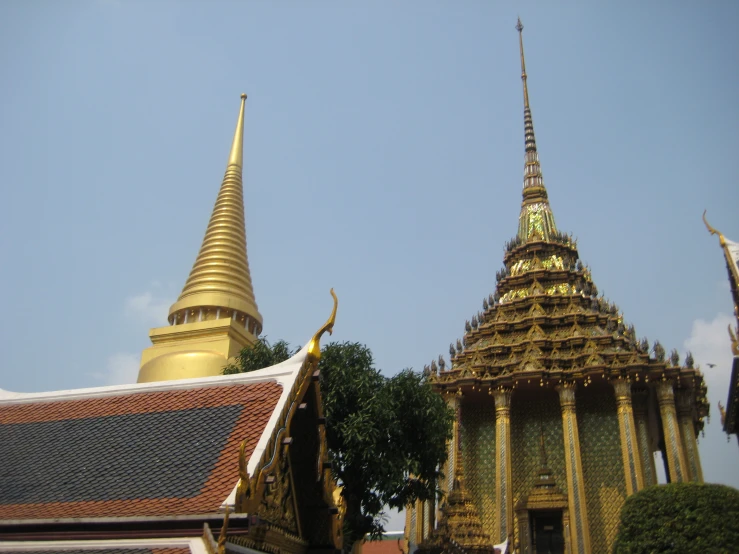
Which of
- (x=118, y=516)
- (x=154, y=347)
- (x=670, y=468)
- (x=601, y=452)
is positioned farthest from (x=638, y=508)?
(x=154, y=347)

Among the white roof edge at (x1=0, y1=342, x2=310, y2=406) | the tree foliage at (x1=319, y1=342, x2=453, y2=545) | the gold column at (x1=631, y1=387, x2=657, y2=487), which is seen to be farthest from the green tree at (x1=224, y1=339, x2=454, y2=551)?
the gold column at (x1=631, y1=387, x2=657, y2=487)

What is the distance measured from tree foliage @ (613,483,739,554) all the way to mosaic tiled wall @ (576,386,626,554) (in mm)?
8036

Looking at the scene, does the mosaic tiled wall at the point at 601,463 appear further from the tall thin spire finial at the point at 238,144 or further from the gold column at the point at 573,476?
the tall thin spire finial at the point at 238,144

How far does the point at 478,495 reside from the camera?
2572 centimetres

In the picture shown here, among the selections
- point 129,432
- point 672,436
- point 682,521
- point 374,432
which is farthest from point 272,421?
point 672,436

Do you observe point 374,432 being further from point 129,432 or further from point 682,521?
point 129,432

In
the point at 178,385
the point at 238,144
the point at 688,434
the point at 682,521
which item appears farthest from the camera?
the point at 238,144

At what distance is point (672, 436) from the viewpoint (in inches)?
918

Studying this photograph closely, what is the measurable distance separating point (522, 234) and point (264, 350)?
63.2ft

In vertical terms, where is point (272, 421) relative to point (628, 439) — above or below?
below

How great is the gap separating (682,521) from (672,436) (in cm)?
876

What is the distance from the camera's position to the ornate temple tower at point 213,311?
23422mm

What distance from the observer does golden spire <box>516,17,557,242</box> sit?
3231 centimetres

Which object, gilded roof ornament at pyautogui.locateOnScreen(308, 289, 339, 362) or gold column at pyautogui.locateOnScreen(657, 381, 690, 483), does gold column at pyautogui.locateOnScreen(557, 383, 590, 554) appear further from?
gilded roof ornament at pyautogui.locateOnScreen(308, 289, 339, 362)
